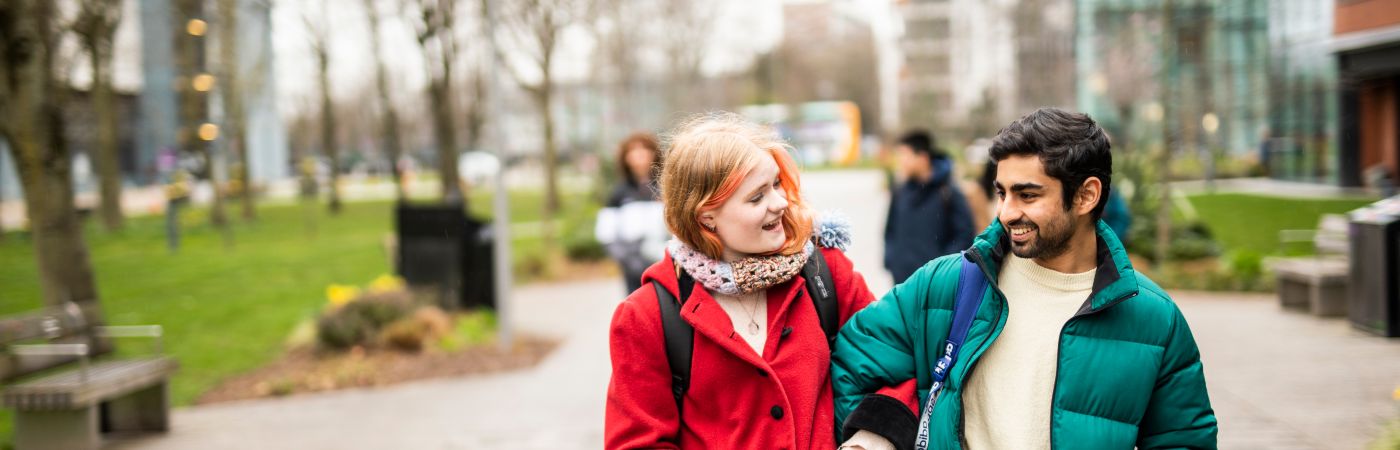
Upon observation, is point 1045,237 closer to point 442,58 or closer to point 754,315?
point 754,315

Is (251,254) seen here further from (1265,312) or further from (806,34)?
(806,34)

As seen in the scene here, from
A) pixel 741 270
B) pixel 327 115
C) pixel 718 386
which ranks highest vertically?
pixel 327 115

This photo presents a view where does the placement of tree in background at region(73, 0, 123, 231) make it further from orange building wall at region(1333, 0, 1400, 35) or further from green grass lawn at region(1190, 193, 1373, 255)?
orange building wall at region(1333, 0, 1400, 35)

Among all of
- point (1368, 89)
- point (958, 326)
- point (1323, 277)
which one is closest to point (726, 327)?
point (958, 326)

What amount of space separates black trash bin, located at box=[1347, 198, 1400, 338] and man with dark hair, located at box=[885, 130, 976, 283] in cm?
259

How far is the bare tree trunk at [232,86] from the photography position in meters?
22.7

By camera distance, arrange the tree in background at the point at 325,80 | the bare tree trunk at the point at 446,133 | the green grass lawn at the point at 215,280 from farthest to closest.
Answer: the tree in background at the point at 325,80 → the bare tree trunk at the point at 446,133 → the green grass lawn at the point at 215,280

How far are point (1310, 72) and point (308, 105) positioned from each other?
28.4 meters

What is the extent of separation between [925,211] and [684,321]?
554 cm

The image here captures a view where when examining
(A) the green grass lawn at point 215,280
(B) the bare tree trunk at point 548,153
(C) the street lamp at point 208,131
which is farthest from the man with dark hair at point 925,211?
(C) the street lamp at point 208,131

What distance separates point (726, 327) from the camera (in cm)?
251

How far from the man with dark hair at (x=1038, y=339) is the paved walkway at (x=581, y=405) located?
4206 millimetres

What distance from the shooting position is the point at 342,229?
27.9 meters

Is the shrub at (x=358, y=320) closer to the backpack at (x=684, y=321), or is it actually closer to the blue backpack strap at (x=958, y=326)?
the backpack at (x=684, y=321)
